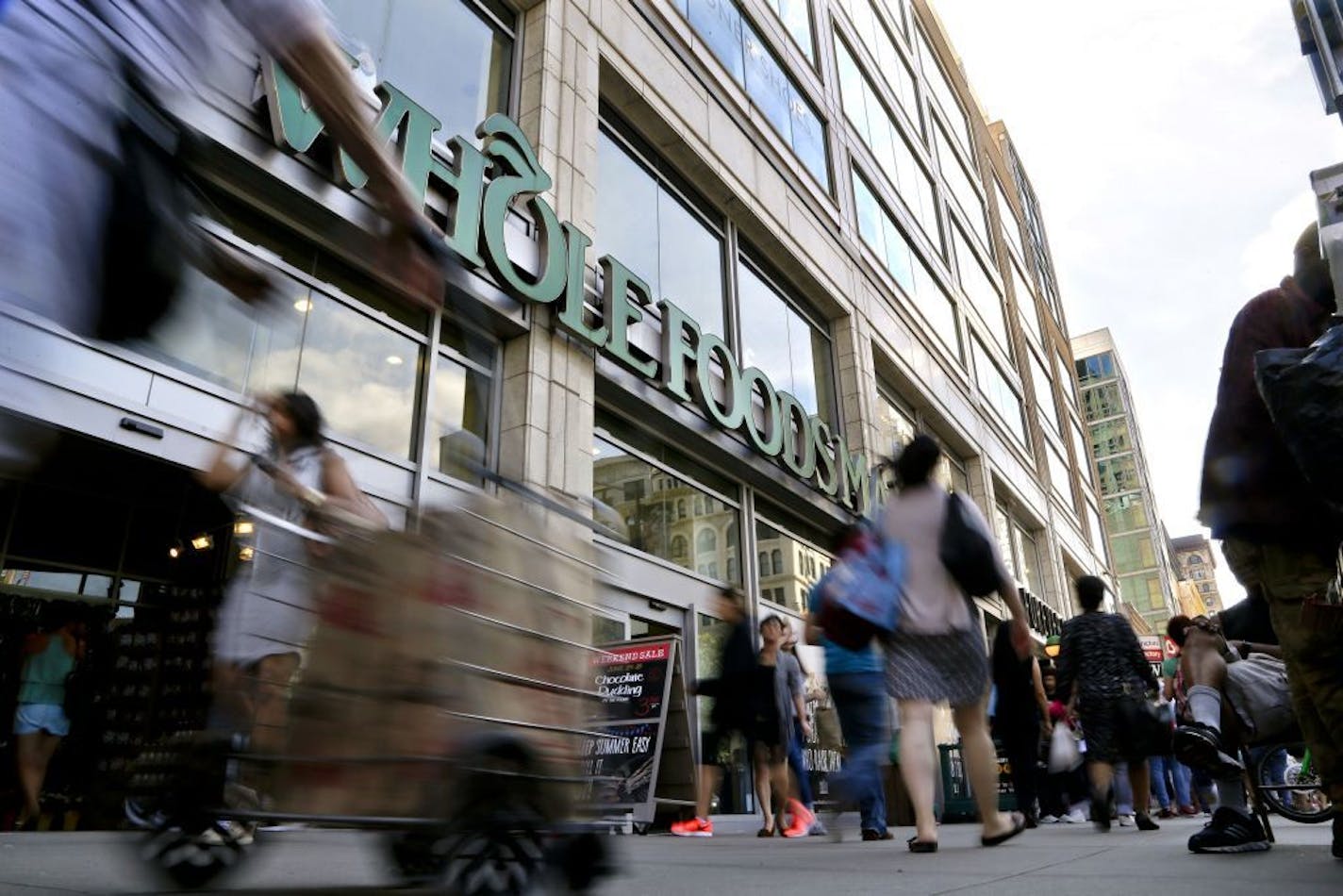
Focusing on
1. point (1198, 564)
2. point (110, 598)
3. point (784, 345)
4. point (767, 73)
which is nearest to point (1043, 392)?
point (767, 73)

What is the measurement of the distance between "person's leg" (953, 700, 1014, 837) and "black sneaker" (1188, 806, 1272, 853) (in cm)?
85

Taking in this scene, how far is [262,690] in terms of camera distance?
2328 millimetres

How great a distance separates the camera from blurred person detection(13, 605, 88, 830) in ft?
22.1

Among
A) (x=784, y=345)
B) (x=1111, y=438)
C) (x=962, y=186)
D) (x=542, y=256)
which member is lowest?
(x=542, y=256)

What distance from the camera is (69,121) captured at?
49.0 inches

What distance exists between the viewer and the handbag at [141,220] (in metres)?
1.33

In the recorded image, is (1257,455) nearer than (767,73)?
Yes

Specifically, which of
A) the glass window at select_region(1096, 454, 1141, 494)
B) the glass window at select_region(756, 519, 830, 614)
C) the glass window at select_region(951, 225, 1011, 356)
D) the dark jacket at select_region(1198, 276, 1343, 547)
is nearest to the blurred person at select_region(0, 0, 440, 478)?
the dark jacket at select_region(1198, 276, 1343, 547)

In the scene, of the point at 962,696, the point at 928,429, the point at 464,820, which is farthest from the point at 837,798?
the point at 928,429

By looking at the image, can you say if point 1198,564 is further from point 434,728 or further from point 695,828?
point 434,728

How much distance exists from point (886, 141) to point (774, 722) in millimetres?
19018

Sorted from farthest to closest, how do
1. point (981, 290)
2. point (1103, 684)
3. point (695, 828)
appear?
point (981, 290)
point (695, 828)
point (1103, 684)

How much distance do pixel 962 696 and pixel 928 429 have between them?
58.7 ft

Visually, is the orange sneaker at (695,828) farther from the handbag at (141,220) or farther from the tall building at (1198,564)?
the tall building at (1198,564)
